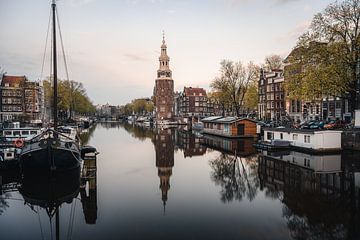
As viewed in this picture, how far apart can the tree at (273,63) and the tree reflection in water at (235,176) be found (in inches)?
2080

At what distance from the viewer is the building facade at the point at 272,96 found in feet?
219

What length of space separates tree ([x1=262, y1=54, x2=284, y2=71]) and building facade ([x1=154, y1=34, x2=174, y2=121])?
42.1 m

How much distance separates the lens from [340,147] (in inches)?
1252

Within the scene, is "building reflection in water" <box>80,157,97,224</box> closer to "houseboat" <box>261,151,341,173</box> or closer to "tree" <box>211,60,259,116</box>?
"houseboat" <box>261,151,341,173</box>

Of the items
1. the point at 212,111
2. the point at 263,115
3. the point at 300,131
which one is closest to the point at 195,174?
the point at 300,131

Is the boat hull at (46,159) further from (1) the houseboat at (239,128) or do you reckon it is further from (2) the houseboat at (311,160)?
(1) the houseboat at (239,128)

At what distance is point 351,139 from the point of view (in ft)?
103

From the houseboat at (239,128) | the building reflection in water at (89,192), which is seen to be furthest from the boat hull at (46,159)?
the houseboat at (239,128)

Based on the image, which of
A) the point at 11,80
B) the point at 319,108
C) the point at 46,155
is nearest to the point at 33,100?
the point at 11,80

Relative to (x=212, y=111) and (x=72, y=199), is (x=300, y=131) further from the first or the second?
(x=212, y=111)

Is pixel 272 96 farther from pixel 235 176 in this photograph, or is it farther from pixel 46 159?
pixel 46 159

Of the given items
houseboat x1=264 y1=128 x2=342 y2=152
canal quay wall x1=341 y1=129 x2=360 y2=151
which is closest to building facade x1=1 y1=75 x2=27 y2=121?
houseboat x1=264 y1=128 x2=342 y2=152

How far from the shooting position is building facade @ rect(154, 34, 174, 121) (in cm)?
11144

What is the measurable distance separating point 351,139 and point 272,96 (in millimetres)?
39079
